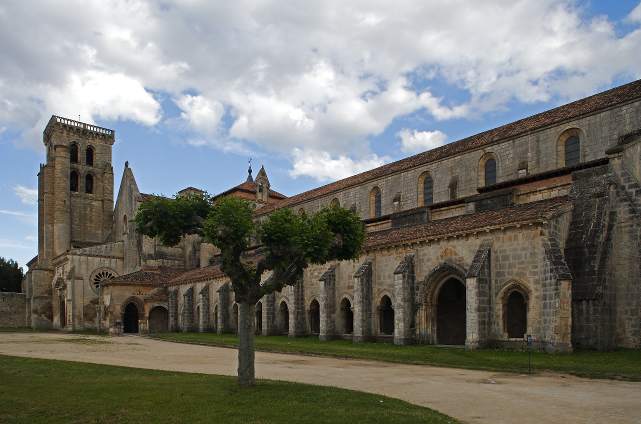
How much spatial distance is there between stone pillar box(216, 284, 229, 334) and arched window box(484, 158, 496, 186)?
74.5ft

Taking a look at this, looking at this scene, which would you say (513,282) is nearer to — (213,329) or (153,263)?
(213,329)

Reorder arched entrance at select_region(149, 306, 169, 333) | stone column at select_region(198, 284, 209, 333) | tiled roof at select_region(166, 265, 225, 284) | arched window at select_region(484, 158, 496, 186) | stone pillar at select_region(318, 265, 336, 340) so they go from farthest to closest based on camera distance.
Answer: arched entrance at select_region(149, 306, 169, 333), tiled roof at select_region(166, 265, 225, 284), stone column at select_region(198, 284, 209, 333), arched window at select_region(484, 158, 496, 186), stone pillar at select_region(318, 265, 336, 340)

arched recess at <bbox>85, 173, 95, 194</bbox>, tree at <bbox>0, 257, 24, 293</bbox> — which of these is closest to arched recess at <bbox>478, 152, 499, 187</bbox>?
arched recess at <bbox>85, 173, 95, 194</bbox>

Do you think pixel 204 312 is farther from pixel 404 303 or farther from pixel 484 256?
pixel 484 256

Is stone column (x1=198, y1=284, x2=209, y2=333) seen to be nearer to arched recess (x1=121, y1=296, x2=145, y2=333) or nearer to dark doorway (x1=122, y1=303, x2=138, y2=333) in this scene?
arched recess (x1=121, y1=296, x2=145, y2=333)

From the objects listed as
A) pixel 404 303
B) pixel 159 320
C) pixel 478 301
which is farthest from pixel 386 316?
pixel 159 320

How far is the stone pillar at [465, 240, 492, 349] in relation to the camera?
2684cm

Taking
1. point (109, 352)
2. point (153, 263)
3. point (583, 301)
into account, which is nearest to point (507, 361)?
point (583, 301)

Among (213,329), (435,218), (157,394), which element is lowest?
(213,329)

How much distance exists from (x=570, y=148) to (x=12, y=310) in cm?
6417

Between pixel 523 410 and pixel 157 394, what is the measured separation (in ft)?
26.3

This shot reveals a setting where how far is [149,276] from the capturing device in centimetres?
5988

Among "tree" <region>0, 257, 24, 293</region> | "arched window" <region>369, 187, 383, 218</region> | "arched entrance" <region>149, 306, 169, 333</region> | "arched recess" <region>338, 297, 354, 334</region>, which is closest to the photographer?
"arched recess" <region>338, 297, 354, 334</region>

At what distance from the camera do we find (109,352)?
2898cm
